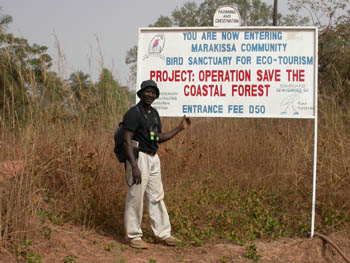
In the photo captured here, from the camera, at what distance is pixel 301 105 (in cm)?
506

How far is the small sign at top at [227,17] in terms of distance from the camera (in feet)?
17.5

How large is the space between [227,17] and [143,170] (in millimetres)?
2350

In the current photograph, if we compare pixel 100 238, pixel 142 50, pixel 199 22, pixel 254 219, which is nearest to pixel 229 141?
pixel 254 219

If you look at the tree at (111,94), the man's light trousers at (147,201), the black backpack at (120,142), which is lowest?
the man's light trousers at (147,201)

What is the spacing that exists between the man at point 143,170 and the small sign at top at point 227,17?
4.78 feet

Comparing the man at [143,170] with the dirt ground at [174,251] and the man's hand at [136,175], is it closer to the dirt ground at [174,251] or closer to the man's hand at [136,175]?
the man's hand at [136,175]

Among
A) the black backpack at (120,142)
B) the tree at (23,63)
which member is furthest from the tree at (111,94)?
the black backpack at (120,142)

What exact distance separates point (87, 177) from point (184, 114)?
1.50m

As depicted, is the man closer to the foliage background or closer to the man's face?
the man's face

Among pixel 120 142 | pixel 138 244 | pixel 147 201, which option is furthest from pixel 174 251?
pixel 120 142

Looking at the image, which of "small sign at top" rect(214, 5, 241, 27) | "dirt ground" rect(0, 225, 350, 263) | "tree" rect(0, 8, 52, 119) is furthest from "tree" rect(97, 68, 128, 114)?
"dirt ground" rect(0, 225, 350, 263)

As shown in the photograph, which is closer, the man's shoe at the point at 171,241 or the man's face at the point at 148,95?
the man's face at the point at 148,95

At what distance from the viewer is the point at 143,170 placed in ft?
14.6

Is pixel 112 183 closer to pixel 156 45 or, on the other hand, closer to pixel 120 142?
pixel 120 142
